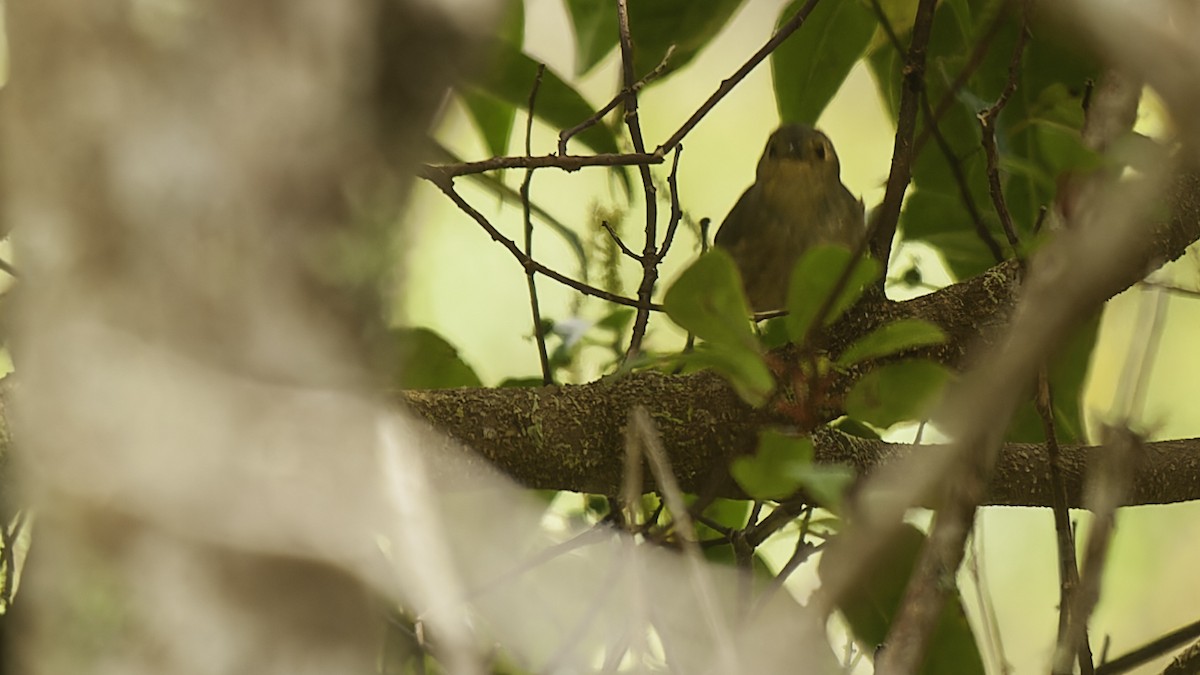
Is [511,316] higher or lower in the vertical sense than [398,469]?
higher

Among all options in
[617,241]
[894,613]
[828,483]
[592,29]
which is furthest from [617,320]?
[828,483]

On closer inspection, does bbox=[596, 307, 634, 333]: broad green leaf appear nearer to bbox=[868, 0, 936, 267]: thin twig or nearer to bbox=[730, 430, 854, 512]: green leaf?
bbox=[868, 0, 936, 267]: thin twig

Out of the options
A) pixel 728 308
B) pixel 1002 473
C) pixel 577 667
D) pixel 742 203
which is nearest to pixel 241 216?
pixel 728 308

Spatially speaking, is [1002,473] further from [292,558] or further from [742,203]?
[292,558]

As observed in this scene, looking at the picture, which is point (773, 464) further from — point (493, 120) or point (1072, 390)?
point (493, 120)

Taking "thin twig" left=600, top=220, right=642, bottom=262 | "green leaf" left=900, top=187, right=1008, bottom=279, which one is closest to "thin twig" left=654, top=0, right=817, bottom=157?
"thin twig" left=600, top=220, right=642, bottom=262

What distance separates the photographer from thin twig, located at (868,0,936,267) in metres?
0.81

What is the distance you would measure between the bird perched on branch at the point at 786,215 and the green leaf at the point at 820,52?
3.9 inches

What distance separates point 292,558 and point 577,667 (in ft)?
1.68

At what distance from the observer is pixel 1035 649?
2146 millimetres

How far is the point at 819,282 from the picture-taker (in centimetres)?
66

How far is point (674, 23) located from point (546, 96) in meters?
0.13

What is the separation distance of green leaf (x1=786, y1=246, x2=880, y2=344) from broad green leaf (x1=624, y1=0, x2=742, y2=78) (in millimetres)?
531

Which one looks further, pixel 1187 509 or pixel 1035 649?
pixel 1187 509
